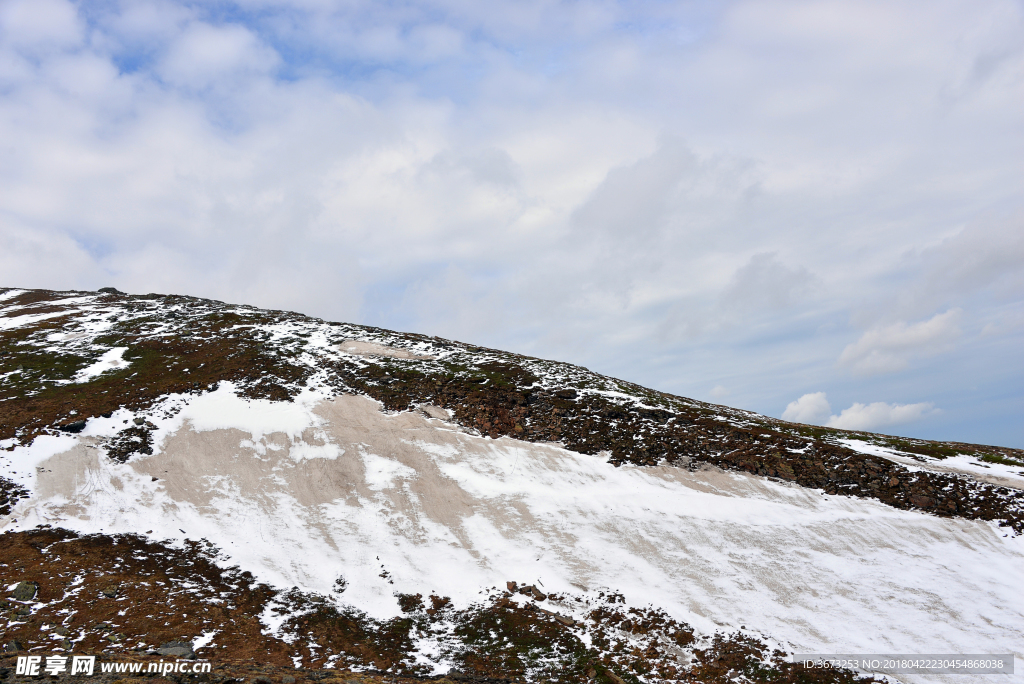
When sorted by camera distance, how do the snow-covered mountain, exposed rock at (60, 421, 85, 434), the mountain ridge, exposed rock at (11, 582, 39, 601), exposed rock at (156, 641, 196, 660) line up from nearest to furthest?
exposed rock at (156, 641, 196, 660) < the snow-covered mountain < exposed rock at (11, 582, 39, 601) < the mountain ridge < exposed rock at (60, 421, 85, 434)

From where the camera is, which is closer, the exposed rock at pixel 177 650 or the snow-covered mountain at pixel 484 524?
the exposed rock at pixel 177 650

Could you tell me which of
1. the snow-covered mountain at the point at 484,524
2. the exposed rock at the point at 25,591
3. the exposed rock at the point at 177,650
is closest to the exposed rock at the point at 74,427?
the snow-covered mountain at the point at 484,524

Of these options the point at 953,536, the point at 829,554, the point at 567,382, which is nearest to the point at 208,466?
the point at 567,382

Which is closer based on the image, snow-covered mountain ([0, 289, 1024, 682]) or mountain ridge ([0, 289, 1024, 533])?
snow-covered mountain ([0, 289, 1024, 682])

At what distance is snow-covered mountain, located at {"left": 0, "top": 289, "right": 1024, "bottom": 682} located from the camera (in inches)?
688

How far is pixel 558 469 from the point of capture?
28.8 m

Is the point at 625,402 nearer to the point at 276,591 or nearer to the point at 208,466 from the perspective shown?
the point at 276,591

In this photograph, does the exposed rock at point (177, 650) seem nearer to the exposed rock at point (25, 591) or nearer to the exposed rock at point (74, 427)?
the exposed rock at point (25, 591)

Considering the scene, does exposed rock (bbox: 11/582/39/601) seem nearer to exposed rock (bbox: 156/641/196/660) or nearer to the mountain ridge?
exposed rock (bbox: 156/641/196/660)

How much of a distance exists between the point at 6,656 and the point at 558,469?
23.2 m

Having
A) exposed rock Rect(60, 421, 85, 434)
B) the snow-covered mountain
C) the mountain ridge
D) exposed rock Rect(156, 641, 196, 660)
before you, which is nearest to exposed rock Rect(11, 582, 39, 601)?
the snow-covered mountain

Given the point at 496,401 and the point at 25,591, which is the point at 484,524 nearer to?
the point at 496,401

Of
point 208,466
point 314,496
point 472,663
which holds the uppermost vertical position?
point 208,466

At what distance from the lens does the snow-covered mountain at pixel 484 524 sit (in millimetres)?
17469
